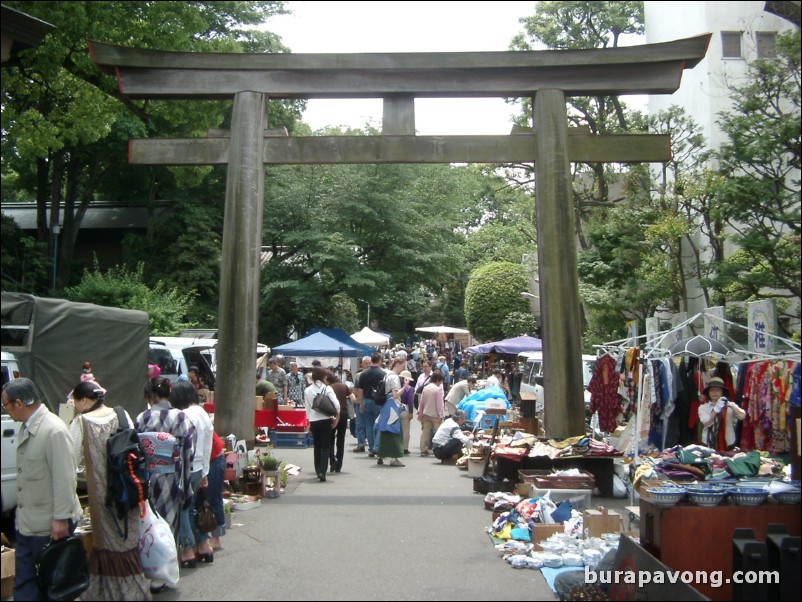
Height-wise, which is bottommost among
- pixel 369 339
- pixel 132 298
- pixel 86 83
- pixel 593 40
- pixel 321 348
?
pixel 321 348

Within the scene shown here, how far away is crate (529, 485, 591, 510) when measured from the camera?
10.4 meters

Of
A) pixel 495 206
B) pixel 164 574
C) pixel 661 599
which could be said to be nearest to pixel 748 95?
pixel 661 599

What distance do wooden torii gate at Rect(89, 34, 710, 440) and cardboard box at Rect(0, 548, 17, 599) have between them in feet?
16.3

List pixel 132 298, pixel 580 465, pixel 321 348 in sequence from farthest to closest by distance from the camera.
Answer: pixel 132 298 < pixel 321 348 < pixel 580 465

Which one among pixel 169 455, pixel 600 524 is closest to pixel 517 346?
pixel 600 524

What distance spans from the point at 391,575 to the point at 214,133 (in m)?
Answer: 7.75

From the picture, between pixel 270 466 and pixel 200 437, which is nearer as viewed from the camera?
pixel 200 437

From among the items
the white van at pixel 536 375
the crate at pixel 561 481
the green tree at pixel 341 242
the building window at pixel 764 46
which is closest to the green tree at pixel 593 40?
the white van at pixel 536 375

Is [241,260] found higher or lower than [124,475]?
higher

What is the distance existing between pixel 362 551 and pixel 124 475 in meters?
3.10

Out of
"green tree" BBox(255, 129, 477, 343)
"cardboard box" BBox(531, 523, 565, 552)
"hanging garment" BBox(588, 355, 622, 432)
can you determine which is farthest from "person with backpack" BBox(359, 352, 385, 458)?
"green tree" BBox(255, 129, 477, 343)

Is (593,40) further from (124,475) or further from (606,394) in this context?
(124,475)

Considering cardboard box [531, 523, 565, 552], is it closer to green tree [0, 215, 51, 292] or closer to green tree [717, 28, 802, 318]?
green tree [717, 28, 802, 318]

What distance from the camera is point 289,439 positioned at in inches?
755
